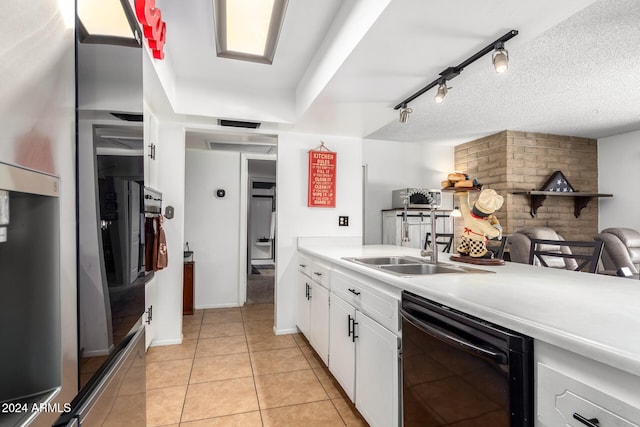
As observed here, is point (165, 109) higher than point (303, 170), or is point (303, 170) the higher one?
point (165, 109)

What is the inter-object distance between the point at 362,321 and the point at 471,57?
5.24 feet

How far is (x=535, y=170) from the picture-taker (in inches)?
193

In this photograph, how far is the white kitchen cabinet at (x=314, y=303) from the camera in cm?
245

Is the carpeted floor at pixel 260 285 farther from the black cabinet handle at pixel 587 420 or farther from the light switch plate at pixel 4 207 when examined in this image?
the light switch plate at pixel 4 207

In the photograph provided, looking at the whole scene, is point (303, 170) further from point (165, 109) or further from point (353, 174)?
point (165, 109)

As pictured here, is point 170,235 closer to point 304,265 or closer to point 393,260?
point 304,265

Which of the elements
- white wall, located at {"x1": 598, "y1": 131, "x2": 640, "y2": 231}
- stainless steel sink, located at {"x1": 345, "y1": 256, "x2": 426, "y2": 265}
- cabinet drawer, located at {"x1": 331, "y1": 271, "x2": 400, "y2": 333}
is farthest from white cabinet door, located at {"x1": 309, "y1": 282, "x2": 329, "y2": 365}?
white wall, located at {"x1": 598, "y1": 131, "x2": 640, "y2": 231}

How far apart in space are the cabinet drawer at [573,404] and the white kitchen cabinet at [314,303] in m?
1.66

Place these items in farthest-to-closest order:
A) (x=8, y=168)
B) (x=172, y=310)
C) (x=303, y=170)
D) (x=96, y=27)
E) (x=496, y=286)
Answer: (x=303, y=170) < (x=172, y=310) < (x=496, y=286) < (x=96, y=27) < (x=8, y=168)

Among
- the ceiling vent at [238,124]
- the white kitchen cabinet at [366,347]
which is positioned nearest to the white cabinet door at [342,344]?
the white kitchen cabinet at [366,347]

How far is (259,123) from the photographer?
3.19 m

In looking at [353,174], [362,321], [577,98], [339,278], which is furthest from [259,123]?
[577,98]

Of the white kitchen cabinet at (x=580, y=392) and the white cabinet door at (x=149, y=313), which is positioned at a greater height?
the white kitchen cabinet at (x=580, y=392)

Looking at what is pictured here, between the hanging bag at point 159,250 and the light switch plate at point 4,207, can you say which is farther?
the hanging bag at point 159,250
